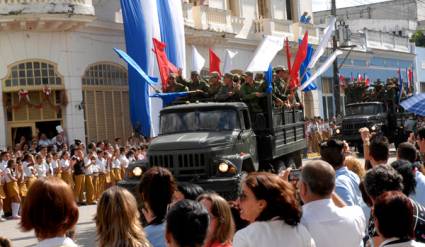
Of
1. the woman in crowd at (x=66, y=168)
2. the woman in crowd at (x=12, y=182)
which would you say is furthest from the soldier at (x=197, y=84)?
the woman in crowd at (x=66, y=168)

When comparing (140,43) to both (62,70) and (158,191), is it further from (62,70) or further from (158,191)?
(158,191)

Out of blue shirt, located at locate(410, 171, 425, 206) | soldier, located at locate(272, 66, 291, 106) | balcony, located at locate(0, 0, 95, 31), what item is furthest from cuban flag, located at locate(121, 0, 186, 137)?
blue shirt, located at locate(410, 171, 425, 206)

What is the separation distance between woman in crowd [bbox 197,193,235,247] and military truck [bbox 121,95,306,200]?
7.76m

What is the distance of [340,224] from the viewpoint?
18.1ft

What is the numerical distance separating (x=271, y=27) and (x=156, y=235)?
33.2m

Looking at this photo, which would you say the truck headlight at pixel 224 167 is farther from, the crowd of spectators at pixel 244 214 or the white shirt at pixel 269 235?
the white shirt at pixel 269 235

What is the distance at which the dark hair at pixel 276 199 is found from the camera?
15.8 feet

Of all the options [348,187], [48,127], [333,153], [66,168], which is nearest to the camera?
[348,187]

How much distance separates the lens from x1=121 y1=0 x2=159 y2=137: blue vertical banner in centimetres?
2455

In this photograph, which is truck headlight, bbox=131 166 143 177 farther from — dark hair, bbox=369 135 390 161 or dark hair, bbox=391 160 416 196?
dark hair, bbox=391 160 416 196

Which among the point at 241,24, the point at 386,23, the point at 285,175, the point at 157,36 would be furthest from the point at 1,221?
the point at 386,23

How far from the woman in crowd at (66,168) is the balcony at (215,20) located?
1185 centimetres

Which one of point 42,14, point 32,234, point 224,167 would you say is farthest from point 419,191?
point 42,14

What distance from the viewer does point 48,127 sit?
85.5ft
